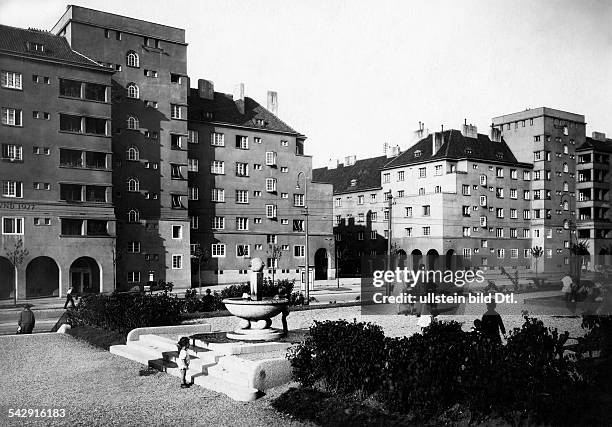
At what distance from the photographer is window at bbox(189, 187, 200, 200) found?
60969 millimetres

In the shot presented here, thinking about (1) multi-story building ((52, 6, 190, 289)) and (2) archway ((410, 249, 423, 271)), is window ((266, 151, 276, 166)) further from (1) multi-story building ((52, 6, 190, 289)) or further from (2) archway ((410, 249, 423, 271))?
(2) archway ((410, 249, 423, 271))

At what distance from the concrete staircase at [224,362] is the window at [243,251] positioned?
42100mm

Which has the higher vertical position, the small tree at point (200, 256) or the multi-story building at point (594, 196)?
the multi-story building at point (594, 196)

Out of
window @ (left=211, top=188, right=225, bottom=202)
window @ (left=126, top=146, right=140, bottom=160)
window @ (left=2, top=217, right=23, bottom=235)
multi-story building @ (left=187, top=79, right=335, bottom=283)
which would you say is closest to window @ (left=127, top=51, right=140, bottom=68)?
window @ (left=126, top=146, right=140, bottom=160)

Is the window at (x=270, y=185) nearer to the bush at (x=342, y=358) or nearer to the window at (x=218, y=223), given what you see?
the window at (x=218, y=223)

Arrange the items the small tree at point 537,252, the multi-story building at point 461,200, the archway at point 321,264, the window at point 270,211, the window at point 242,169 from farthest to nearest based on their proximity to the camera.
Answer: the small tree at point 537,252, the multi-story building at point 461,200, the archway at point 321,264, the window at point 270,211, the window at point 242,169

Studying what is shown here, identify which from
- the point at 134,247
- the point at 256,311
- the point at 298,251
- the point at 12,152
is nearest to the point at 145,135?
the point at 134,247

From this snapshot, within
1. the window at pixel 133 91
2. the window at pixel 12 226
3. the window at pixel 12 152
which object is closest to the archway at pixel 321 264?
the window at pixel 133 91

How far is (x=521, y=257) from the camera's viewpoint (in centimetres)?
8044

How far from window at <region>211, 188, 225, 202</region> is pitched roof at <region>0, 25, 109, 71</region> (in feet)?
57.0

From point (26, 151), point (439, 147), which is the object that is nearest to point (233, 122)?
point (26, 151)

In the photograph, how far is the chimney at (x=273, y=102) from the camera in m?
72.7

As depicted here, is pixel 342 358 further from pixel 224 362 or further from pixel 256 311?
pixel 256 311

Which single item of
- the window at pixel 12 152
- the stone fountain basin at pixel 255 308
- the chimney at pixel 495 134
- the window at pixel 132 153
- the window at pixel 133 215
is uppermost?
the chimney at pixel 495 134
